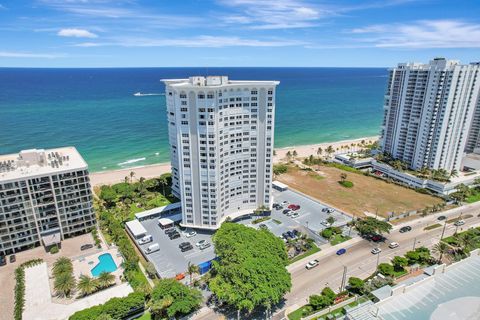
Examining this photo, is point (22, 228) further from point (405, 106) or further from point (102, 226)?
point (405, 106)

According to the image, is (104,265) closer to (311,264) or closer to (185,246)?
(185,246)

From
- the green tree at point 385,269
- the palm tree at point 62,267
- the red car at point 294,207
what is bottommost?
the red car at point 294,207

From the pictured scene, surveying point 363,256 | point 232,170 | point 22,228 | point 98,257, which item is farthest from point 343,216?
point 22,228

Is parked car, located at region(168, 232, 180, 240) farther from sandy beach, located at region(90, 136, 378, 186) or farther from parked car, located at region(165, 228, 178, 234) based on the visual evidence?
sandy beach, located at region(90, 136, 378, 186)

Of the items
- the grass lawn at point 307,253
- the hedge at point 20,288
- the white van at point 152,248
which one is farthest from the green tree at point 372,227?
the hedge at point 20,288

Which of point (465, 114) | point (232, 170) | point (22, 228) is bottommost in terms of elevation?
point (22, 228)

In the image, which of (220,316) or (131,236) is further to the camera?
(131,236)

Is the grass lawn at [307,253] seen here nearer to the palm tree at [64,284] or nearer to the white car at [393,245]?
the white car at [393,245]
